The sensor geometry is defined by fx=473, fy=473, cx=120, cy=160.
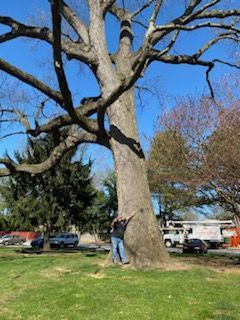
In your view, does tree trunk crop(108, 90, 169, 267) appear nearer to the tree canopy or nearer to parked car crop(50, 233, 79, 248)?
the tree canopy

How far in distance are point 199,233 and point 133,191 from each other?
38027mm

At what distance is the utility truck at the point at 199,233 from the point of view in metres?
49.1

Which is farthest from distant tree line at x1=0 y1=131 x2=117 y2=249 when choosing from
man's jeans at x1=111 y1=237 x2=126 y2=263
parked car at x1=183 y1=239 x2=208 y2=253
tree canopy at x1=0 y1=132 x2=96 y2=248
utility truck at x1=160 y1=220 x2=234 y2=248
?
man's jeans at x1=111 y1=237 x2=126 y2=263

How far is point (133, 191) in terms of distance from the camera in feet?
44.0

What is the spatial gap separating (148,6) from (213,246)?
36030 millimetres

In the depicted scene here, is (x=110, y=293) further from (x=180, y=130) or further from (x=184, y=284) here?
(x=180, y=130)

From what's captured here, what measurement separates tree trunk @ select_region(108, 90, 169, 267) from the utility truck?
119 feet

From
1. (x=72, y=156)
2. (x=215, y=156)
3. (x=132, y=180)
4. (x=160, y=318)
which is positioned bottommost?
(x=160, y=318)

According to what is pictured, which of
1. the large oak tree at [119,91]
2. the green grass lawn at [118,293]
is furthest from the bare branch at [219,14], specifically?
the green grass lawn at [118,293]

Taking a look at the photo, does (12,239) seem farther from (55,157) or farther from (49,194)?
(55,157)

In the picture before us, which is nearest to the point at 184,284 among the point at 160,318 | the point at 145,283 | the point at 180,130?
the point at 145,283

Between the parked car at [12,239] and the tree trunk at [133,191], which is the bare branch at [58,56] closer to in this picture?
the tree trunk at [133,191]

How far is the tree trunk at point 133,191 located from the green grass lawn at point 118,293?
30.8 inches

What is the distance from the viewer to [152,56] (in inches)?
568
